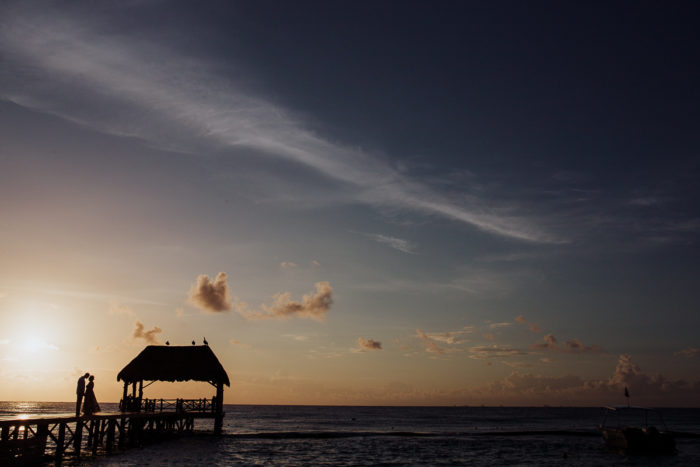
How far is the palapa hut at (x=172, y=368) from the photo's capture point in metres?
45.3

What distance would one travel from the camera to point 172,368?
45.8 metres

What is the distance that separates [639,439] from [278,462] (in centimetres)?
2812

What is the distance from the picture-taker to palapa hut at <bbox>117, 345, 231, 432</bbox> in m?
45.3

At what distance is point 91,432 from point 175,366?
9.00 m

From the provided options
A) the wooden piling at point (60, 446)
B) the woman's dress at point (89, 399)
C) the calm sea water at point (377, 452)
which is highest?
the woman's dress at point (89, 399)

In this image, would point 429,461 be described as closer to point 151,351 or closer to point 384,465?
point 384,465

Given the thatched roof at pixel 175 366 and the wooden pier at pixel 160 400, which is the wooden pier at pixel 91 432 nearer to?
the wooden pier at pixel 160 400

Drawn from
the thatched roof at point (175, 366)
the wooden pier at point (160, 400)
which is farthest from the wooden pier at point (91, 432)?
the thatched roof at point (175, 366)

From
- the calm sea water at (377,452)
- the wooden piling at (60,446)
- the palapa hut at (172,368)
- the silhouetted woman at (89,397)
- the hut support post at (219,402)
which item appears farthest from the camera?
the hut support post at (219,402)

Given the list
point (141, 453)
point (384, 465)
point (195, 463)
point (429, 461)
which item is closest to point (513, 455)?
point (429, 461)

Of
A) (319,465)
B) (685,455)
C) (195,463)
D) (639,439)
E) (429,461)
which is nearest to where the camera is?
(195,463)

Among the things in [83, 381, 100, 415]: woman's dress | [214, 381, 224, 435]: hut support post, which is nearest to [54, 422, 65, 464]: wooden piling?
[83, 381, 100, 415]: woman's dress

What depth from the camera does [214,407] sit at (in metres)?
48.9

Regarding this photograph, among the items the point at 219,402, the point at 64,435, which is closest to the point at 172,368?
the point at 219,402
